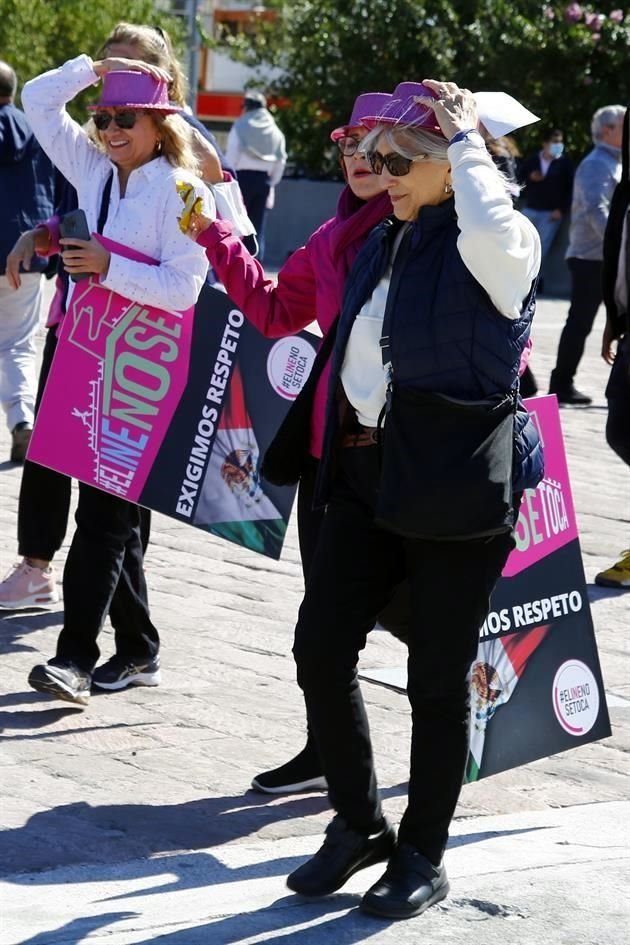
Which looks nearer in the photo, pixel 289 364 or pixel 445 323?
pixel 445 323

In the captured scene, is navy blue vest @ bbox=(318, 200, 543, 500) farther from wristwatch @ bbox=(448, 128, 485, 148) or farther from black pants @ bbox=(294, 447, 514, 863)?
black pants @ bbox=(294, 447, 514, 863)

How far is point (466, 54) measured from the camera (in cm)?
2409

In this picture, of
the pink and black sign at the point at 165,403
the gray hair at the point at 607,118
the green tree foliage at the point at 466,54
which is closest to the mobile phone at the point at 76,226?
the pink and black sign at the point at 165,403

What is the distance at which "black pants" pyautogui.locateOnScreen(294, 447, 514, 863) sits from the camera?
145 inches

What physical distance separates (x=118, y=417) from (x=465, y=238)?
2056mm

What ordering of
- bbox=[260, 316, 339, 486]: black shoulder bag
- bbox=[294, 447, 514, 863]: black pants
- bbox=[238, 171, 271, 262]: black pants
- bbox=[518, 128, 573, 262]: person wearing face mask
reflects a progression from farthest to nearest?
bbox=[518, 128, 573, 262]: person wearing face mask → bbox=[238, 171, 271, 262]: black pants → bbox=[260, 316, 339, 486]: black shoulder bag → bbox=[294, 447, 514, 863]: black pants

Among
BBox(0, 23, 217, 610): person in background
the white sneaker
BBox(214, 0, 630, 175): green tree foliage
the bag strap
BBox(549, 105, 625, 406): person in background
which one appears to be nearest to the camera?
the bag strap

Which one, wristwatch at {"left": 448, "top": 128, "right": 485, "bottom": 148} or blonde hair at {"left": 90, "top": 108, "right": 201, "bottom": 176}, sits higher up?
wristwatch at {"left": 448, "top": 128, "right": 485, "bottom": 148}

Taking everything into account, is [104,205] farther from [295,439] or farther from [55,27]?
[55,27]

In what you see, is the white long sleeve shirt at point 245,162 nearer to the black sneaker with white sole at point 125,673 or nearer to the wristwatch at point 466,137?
the black sneaker with white sole at point 125,673

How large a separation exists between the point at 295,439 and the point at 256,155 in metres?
14.6

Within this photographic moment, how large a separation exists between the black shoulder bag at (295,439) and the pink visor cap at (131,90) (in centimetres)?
131

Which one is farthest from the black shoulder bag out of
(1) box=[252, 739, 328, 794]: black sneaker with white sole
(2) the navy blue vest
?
(1) box=[252, 739, 328, 794]: black sneaker with white sole

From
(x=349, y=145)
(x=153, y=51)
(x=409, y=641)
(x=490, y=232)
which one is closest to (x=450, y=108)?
(x=490, y=232)
